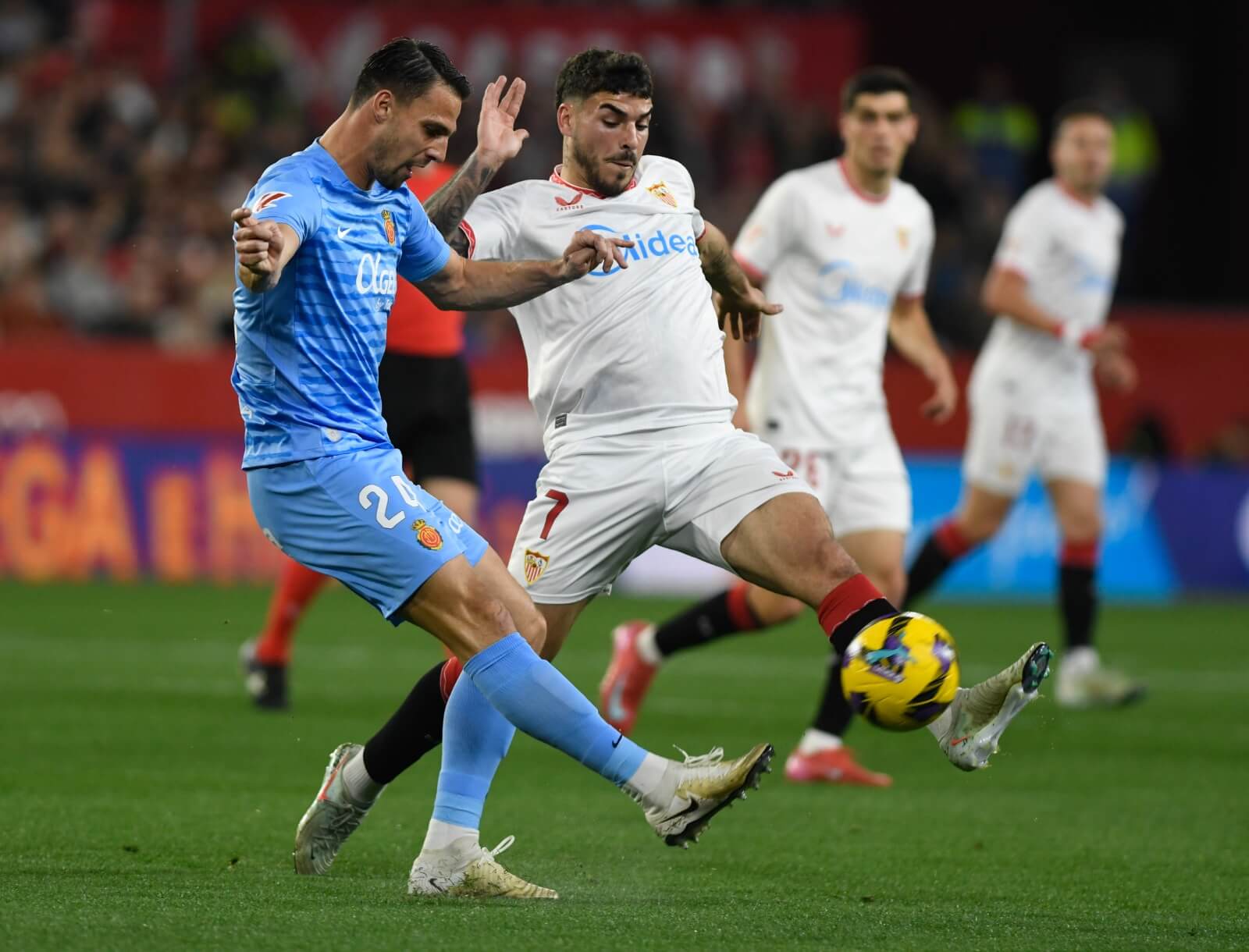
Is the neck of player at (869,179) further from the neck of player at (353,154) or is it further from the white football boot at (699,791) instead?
the white football boot at (699,791)

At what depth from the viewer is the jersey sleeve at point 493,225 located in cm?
600

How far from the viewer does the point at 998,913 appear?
207 inches

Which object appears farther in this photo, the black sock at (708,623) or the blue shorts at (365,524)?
the black sock at (708,623)

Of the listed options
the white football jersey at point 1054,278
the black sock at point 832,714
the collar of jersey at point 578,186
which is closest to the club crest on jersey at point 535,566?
the collar of jersey at point 578,186

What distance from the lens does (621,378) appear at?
238 inches

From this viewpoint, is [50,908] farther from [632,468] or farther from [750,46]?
[750,46]

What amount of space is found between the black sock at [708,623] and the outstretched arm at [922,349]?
43.5 inches

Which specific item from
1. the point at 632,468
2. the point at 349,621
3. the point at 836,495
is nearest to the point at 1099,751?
the point at 836,495

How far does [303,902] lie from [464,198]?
2058 mm

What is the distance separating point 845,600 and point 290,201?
179 centimetres

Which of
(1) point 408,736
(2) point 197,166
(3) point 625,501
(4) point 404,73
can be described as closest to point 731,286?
(3) point 625,501

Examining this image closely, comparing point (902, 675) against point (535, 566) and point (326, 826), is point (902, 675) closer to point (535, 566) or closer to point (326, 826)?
point (535, 566)

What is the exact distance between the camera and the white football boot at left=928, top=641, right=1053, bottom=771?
5.18 m

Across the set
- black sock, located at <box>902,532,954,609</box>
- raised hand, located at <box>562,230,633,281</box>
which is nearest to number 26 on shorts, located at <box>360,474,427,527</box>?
raised hand, located at <box>562,230,633,281</box>
